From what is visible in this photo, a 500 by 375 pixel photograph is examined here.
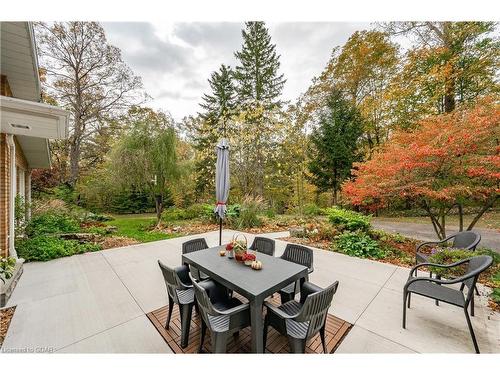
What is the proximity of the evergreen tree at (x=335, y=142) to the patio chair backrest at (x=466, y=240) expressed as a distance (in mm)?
8266

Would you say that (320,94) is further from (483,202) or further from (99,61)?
(99,61)

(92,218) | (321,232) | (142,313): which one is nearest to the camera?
(142,313)

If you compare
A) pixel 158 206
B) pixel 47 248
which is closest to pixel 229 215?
pixel 158 206

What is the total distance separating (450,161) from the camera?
14.3ft

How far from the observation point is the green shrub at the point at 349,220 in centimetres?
552

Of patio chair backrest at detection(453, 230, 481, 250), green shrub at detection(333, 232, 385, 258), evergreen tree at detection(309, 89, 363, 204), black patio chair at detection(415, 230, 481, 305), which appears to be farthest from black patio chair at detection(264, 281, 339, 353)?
evergreen tree at detection(309, 89, 363, 204)

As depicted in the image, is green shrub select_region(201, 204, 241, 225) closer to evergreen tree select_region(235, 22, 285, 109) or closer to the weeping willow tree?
the weeping willow tree

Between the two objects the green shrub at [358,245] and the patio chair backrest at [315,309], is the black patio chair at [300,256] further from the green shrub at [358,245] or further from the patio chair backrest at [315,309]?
the green shrub at [358,245]

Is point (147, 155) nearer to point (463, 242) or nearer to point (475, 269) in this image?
point (475, 269)

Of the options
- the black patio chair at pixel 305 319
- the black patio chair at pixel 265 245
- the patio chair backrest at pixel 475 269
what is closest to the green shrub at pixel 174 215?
the black patio chair at pixel 265 245

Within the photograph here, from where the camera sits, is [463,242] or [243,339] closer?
[243,339]

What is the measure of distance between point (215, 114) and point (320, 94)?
7.02 meters

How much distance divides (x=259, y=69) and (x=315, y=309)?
45.6ft
